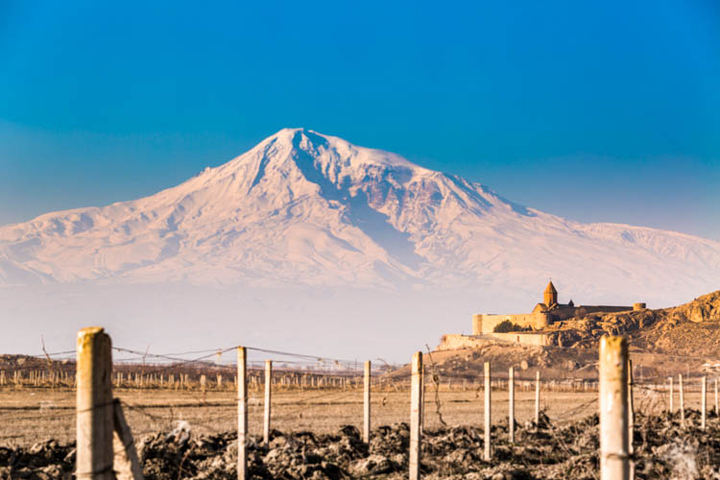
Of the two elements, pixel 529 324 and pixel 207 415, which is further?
pixel 529 324

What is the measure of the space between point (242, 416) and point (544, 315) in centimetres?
14341

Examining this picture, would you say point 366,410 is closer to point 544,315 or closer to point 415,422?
point 415,422

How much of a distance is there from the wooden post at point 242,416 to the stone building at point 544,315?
141m

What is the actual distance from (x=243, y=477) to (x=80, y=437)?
10271 mm

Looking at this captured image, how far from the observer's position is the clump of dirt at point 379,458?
15477 millimetres

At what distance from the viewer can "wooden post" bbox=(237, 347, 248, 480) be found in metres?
14.9

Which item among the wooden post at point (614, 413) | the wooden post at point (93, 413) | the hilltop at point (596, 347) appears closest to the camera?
the wooden post at point (93, 413)

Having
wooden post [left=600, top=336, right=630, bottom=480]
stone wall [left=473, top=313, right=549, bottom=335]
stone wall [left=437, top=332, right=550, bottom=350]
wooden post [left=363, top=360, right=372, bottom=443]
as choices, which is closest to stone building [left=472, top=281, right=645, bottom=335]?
stone wall [left=473, top=313, right=549, bottom=335]

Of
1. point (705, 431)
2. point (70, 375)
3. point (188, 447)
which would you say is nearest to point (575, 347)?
point (70, 375)

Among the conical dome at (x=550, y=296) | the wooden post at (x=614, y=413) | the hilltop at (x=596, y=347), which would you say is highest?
the conical dome at (x=550, y=296)

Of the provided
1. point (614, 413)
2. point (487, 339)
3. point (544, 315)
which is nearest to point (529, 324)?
point (544, 315)

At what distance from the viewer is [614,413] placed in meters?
5.61

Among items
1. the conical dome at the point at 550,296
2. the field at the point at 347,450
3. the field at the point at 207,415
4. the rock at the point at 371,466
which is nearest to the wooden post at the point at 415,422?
the field at the point at 347,450

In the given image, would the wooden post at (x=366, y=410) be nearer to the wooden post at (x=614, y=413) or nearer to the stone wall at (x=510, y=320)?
the wooden post at (x=614, y=413)
